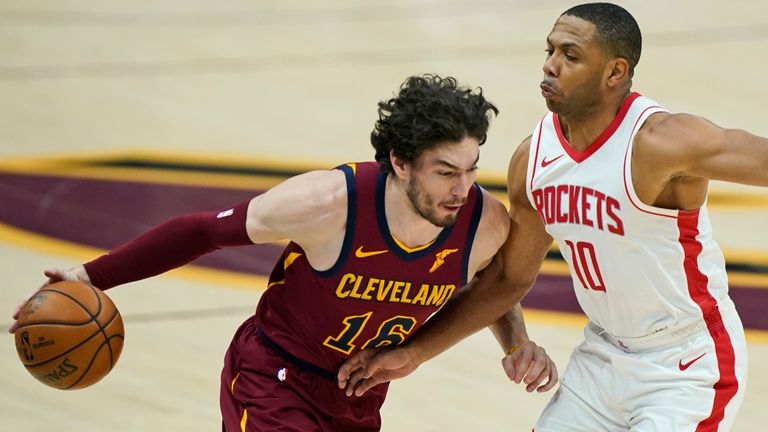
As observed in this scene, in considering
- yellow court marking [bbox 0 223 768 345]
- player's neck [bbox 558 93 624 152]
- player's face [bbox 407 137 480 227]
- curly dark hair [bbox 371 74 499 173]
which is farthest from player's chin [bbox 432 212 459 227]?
yellow court marking [bbox 0 223 768 345]

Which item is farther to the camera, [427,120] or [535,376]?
[535,376]

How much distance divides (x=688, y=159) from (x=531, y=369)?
43.8 inches

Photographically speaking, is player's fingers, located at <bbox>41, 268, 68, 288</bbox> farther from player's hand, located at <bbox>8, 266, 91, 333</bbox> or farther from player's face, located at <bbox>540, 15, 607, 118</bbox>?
player's face, located at <bbox>540, 15, 607, 118</bbox>

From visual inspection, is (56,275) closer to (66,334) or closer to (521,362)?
(66,334)

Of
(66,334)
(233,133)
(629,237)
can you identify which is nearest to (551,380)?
(629,237)

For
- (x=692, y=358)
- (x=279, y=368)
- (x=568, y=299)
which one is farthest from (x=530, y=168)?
(x=568, y=299)

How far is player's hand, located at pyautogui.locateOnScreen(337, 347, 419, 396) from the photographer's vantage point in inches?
182

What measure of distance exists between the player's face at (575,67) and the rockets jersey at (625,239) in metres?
0.13

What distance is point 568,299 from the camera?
25.0 ft

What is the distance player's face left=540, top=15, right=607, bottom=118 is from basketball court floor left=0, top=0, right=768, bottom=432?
2426 millimetres

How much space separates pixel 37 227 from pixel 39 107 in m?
2.65

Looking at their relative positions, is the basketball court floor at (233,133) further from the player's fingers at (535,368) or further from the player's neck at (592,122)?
the player's neck at (592,122)

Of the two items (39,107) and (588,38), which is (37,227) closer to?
(39,107)

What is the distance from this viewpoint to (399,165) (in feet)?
14.4
